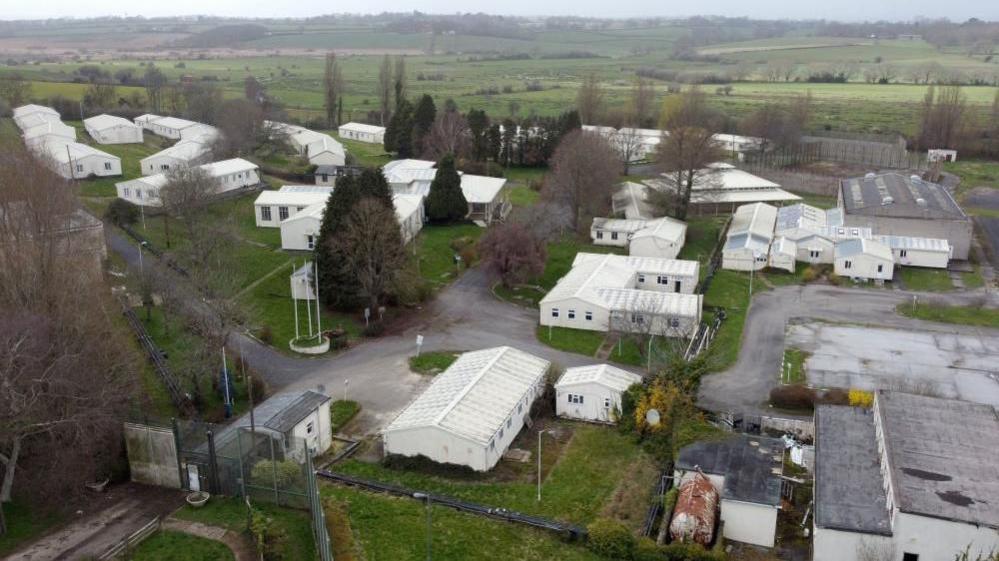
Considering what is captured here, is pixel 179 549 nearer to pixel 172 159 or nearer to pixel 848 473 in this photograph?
pixel 848 473

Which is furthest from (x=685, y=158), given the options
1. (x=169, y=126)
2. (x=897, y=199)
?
(x=169, y=126)

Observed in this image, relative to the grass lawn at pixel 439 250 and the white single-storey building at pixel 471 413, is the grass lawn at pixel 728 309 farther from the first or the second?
the grass lawn at pixel 439 250

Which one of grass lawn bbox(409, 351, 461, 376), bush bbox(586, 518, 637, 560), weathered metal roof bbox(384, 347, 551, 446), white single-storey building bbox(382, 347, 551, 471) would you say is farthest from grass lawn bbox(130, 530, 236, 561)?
grass lawn bbox(409, 351, 461, 376)

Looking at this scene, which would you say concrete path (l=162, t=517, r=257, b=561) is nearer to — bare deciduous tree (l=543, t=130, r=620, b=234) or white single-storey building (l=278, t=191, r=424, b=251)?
white single-storey building (l=278, t=191, r=424, b=251)

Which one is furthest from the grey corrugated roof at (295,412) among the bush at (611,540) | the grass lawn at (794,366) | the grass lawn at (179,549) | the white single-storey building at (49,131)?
the white single-storey building at (49,131)

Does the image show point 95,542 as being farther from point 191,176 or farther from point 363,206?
point 191,176

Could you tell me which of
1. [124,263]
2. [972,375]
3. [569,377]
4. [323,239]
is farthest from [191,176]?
[972,375]
